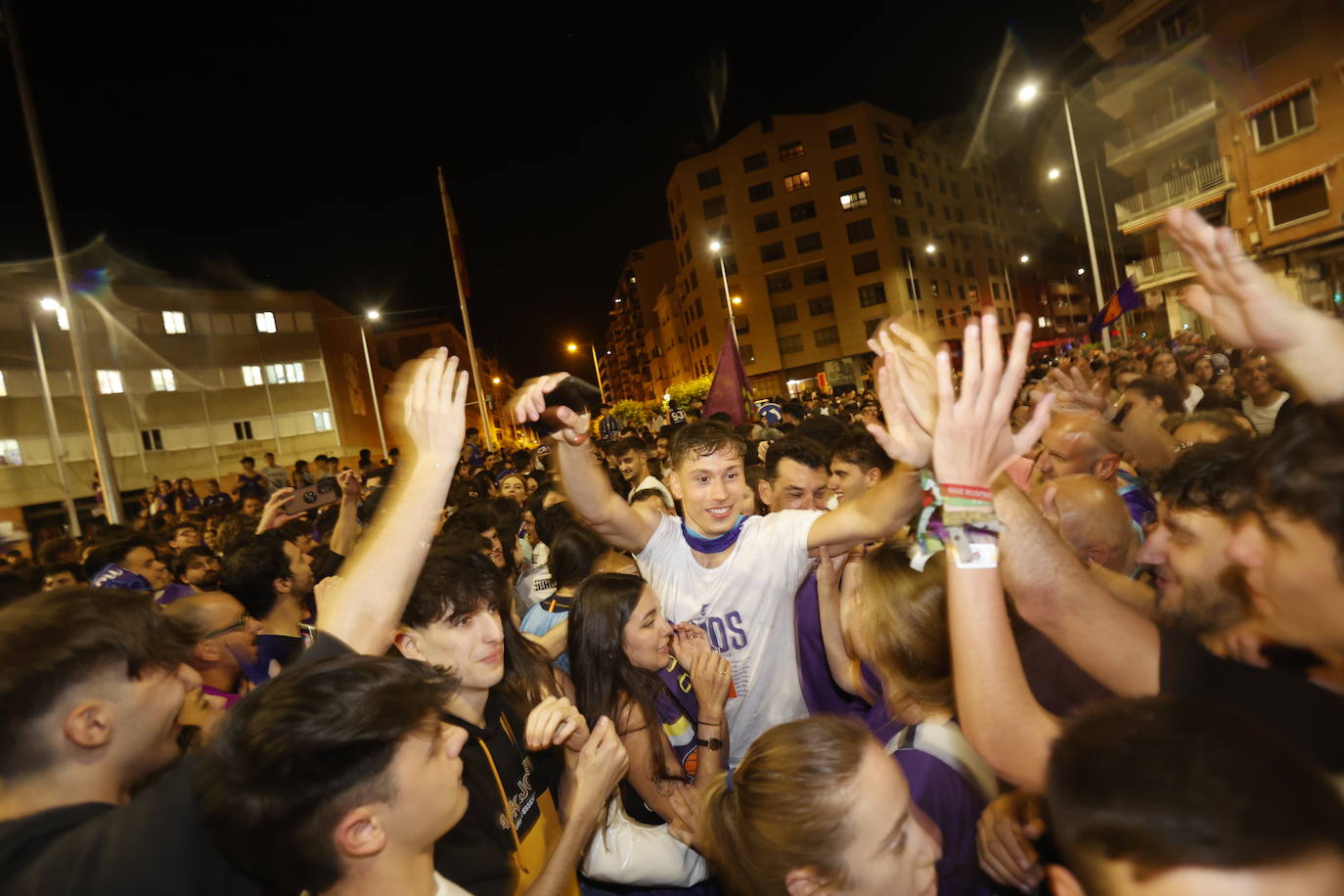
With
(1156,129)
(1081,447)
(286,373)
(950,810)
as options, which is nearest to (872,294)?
(1156,129)

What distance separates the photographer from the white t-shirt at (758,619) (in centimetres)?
347

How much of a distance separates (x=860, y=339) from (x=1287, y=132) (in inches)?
1346

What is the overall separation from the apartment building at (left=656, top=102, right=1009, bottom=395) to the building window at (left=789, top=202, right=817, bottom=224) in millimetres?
115

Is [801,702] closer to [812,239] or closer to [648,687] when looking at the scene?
[648,687]

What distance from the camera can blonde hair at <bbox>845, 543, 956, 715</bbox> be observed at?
2.29m

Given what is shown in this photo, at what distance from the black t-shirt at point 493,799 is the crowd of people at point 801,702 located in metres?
0.01

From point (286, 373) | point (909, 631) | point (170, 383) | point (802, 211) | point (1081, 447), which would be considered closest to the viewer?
point (909, 631)

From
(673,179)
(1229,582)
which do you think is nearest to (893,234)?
(673,179)

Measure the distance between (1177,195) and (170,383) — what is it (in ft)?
156

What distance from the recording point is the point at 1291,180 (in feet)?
76.6

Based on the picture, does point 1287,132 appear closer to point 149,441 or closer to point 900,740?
point 900,740

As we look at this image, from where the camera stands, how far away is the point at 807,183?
59.0 metres

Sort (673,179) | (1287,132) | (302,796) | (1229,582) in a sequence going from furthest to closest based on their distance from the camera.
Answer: (673,179) → (1287,132) → (1229,582) → (302,796)

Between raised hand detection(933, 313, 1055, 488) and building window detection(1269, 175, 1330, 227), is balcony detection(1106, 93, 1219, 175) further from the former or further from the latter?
raised hand detection(933, 313, 1055, 488)
